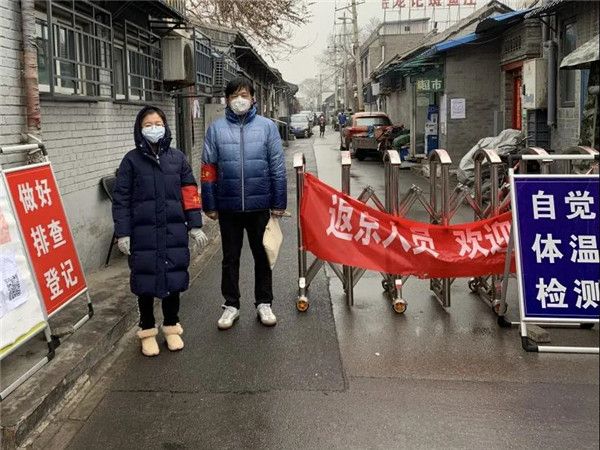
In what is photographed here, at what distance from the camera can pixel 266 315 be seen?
5586mm

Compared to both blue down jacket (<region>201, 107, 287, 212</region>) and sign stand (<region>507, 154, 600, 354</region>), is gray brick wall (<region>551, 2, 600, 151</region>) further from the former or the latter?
blue down jacket (<region>201, 107, 287, 212</region>)

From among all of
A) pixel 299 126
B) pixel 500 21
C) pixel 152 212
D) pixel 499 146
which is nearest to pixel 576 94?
pixel 499 146

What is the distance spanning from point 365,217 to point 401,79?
2293 cm

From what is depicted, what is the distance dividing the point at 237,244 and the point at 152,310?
0.95 meters

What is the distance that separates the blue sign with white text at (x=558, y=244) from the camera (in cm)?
464

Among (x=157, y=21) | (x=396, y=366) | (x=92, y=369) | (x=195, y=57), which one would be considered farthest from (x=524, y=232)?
(x=195, y=57)

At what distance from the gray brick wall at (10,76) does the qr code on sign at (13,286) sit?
148 centimetres

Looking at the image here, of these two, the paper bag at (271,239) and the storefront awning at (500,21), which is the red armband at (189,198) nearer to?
the paper bag at (271,239)

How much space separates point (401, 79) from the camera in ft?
90.2

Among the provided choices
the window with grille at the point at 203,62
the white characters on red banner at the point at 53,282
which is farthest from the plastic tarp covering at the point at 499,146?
the white characters on red banner at the point at 53,282

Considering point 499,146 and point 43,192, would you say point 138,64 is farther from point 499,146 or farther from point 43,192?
point 499,146

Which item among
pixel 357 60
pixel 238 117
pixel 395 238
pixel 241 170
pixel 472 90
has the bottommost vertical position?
pixel 395 238

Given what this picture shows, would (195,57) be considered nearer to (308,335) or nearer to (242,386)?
(308,335)

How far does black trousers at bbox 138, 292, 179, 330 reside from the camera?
16.2 ft
